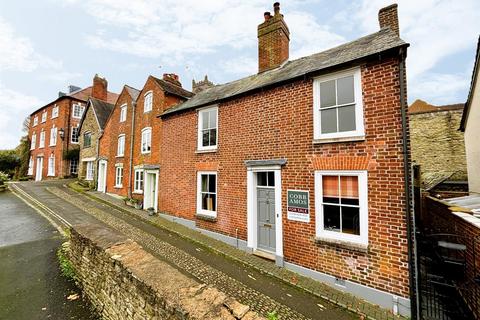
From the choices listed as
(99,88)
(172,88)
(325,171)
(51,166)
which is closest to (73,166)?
(51,166)

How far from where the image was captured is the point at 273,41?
1078cm

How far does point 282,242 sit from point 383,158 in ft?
13.1

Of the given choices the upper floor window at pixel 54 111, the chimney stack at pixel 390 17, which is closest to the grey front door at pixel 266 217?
the chimney stack at pixel 390 17

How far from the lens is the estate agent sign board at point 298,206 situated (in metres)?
6.77

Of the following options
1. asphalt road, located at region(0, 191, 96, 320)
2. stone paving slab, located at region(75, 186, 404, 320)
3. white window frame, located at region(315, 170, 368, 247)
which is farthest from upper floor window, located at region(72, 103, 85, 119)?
white window frame, located at region(315, 170, 368, 247)

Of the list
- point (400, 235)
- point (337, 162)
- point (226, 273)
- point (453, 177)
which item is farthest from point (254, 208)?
point (453, 177)

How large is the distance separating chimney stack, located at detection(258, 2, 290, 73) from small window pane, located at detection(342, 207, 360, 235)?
303 inches

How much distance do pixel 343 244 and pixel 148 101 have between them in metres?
14.8

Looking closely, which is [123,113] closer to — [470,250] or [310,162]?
[310,162]

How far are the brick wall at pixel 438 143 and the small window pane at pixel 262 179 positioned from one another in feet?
46.6

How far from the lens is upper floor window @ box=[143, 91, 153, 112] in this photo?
15.1m

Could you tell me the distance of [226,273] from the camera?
6.70 metres

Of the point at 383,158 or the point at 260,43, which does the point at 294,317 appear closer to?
the point at 383,158

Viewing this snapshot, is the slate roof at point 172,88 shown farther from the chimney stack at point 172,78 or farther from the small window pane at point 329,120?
the small window pane at point 329,120
